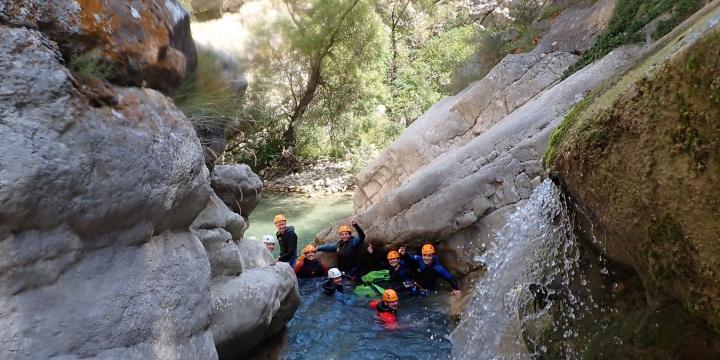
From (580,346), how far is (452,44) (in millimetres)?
22043

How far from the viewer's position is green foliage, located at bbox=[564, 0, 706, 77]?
7.89 metres

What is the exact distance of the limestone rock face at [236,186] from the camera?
26.4 ft

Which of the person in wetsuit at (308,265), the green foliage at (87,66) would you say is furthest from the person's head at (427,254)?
the green foliage at (87,66)

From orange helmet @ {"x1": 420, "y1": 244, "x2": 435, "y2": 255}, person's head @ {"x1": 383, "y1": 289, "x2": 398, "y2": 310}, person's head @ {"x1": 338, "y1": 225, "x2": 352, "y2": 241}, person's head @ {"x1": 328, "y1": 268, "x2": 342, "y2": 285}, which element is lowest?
person's head @ {"x1": 383, "y1": 289, "x2": 398, "y2": 310}

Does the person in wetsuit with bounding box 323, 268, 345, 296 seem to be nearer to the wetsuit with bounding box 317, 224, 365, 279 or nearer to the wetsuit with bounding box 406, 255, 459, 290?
the wetsuit with bounding box 317, 224, 365, 279

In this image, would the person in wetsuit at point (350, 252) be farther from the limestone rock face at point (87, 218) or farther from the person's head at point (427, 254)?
the limestone rock face at point (87, 218)

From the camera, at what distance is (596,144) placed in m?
3.05

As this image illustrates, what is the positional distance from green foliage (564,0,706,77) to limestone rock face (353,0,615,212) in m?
0.74

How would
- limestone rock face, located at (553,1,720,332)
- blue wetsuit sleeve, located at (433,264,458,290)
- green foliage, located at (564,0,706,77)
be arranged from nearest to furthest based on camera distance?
limestone rock face, located at (553,1,720,332)
green foliage, located at (564,0,706,77)
blue wetsuit sleeve, located at (433,264,458,290)

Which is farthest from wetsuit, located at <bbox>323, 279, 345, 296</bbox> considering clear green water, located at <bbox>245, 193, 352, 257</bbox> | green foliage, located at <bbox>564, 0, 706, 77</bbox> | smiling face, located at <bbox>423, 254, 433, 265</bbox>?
green foliage, located at <bbox>564, 0, 706, 77</bbox>

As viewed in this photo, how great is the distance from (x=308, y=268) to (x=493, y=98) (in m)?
5.44

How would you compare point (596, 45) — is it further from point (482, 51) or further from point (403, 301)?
point (403, 301)

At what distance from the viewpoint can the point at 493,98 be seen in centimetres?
1098

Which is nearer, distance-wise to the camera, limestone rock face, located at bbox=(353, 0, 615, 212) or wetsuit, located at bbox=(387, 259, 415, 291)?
wetsuit, located at bbox=(387, 259, 415, 291)
